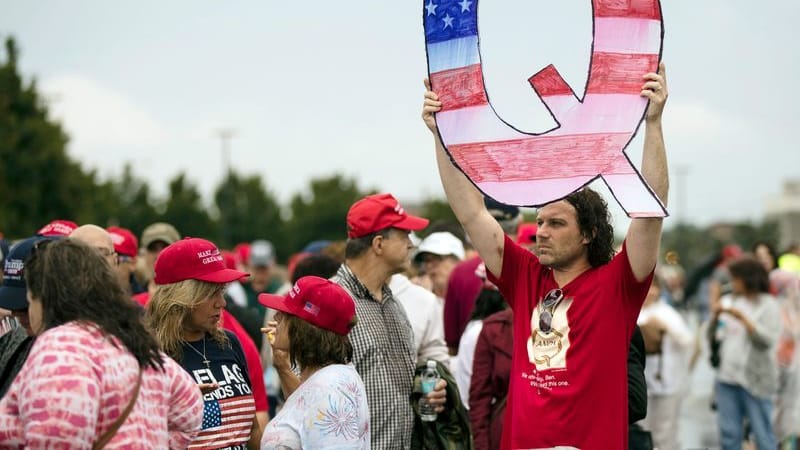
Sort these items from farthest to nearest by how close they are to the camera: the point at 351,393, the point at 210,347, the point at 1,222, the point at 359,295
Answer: the point at 1,222 < the point at 359,295 < the point at 210,347 < the point at 351,393

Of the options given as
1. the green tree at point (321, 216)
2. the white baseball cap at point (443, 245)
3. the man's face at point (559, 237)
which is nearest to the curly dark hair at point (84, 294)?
the man's face at point (559, 237)

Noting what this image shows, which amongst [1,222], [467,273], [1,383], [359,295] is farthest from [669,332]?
[1,222]

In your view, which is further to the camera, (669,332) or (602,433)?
(669,332)

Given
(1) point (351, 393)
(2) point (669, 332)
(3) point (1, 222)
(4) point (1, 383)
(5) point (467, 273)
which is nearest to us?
(4) point (1, 383)

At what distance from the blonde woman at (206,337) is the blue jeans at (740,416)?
6.59 metres

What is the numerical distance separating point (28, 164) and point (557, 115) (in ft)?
77.8

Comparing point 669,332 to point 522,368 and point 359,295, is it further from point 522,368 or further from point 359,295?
point 522,368

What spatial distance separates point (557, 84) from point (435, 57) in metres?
0.48

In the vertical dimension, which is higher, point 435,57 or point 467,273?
point 435,57

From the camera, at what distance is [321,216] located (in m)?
68.4

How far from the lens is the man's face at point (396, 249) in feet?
18.4

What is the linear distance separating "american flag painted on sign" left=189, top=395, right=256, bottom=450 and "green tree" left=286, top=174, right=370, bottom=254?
2420 inches

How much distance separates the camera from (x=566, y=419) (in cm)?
404

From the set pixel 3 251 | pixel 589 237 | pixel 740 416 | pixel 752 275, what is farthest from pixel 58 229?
pixel 740 416
